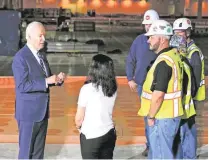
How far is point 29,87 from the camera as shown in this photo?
4.59 m

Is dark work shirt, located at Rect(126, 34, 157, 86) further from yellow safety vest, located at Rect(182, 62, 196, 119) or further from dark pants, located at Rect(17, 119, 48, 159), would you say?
dark pants, located at Rect(17, 119, 48, 159)

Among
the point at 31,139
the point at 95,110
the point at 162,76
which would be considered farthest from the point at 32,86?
the point at 162,76

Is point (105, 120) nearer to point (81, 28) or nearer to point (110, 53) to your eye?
point (110, 53)

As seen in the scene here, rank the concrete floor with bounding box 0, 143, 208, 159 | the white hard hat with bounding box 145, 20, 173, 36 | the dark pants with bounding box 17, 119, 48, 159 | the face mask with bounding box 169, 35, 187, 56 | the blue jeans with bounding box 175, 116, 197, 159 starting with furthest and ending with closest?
the concrete floor with bounding box 0, 143, 208, 159
the blue jeans with bounding box 175, 116, 197, 159
the face mask with bounding box 169, 35, 187, 56
the dark pants with bounding box 17, 119, 48, 159
the white hard hat with bounding box 145, 20, 173, 36

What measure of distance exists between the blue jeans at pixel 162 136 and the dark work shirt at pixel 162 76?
318 millimetres

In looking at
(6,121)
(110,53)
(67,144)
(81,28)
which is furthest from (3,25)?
(81,28)

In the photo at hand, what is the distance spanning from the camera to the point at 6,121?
28.1 ft

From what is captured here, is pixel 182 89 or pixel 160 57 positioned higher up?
pixel 160 57

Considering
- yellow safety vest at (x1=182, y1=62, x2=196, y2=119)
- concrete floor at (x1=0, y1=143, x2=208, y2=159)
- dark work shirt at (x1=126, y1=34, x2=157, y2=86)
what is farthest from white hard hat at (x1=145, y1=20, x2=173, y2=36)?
concrete floor at (x1=0, y1=143, x2=208, y2=159)

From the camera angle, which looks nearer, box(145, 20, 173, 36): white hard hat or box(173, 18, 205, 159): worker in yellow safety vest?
box(145, 20, 173, 36): white hard hat

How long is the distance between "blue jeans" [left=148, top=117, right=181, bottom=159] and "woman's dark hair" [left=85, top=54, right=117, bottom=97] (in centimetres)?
60

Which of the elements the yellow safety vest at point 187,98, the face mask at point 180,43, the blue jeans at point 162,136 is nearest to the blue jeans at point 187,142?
the yellow safety vest at point 187,98

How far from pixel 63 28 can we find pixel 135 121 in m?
28.9

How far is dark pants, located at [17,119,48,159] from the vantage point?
15.6 feet
